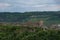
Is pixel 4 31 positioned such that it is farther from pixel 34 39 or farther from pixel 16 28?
pixel 34 39

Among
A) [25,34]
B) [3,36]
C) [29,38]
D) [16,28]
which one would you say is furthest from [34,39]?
[16,28]

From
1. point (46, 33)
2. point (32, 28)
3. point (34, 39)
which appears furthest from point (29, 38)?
point (32, 28)

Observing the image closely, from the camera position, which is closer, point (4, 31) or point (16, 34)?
point (16, 34)

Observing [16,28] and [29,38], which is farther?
[16,28]

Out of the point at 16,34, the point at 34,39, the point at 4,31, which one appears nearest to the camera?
the point at 34,39

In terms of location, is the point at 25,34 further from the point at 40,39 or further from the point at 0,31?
the point at 0,31

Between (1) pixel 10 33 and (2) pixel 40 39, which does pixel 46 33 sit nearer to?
(2) pixel 40 39

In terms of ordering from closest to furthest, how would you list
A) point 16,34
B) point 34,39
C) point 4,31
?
point 34,39, point 16,34, point 4,31
